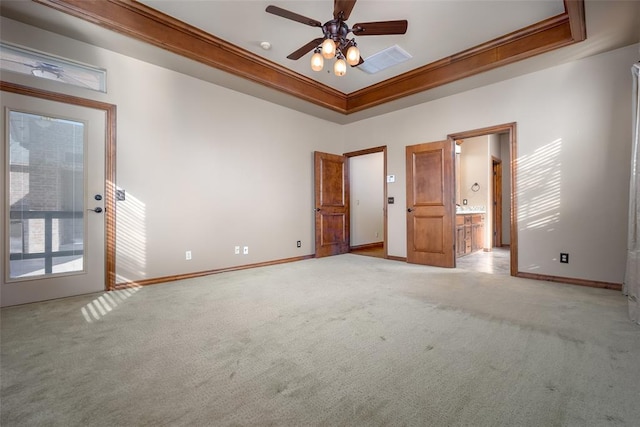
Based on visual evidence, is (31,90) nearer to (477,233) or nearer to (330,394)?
(330,394)

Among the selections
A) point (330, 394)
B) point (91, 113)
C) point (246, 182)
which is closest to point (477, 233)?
point (246, 182)

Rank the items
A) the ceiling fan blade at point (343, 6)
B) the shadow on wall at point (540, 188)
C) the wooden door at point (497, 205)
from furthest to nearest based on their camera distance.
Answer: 1. the wooden door at point (497, 205)
2. the shadow on wall at point (540, 188)
3. the ceiling fan blade at point (343, 6)

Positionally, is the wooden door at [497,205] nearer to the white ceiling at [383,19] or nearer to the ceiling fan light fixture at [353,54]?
the white ceiling at [383,19]

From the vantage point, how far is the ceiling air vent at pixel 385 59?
375 cm

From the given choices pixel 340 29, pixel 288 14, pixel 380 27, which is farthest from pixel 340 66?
pixel 288 14

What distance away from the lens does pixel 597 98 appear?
3.38 meters

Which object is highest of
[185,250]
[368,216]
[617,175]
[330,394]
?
[617,175]

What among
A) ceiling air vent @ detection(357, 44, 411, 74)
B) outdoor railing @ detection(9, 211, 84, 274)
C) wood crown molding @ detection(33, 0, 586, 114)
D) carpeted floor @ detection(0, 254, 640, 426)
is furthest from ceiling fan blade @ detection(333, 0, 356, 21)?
outdoor railing @ detection(9, 211, 84, 274)

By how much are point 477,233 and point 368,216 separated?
255 cm

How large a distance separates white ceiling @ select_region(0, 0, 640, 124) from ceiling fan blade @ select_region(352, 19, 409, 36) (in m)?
0.39

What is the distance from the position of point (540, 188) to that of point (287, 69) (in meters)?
3.96

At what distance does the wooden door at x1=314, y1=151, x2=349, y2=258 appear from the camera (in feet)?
18.1

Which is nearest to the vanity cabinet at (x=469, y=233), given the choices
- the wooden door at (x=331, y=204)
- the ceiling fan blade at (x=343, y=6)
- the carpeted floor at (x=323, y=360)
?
the wooden door at (x=331, y=204)

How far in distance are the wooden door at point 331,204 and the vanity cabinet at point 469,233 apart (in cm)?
227
